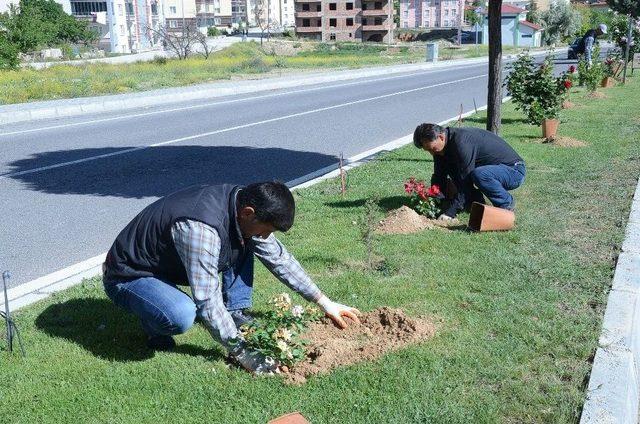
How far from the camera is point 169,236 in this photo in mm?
3432

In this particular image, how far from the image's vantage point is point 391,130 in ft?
43.7

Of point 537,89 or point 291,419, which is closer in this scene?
point 291,419

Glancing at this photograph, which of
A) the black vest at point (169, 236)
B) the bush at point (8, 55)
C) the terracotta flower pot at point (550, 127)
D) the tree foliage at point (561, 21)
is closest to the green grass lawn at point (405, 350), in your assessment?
the black vest at point (169, 236)

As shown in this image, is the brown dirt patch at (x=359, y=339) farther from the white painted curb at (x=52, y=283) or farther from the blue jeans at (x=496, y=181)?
the blue jeans at (x=496, y=181)

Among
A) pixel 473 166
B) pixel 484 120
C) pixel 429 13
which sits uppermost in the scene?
pixel 429 13

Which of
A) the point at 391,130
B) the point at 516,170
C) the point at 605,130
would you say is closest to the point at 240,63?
the point at 391,130

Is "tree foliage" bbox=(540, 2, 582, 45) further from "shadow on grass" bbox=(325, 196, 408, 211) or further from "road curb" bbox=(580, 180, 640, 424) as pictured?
"road curb" bbox=(580, 180, 640, 424)

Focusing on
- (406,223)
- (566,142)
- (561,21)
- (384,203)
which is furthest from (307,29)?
(406,223)

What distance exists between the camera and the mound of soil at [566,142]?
10453 mm

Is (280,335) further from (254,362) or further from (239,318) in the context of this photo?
(239,318)

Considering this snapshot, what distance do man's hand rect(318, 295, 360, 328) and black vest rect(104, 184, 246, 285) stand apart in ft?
1.83

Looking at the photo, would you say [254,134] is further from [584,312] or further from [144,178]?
[584,312]

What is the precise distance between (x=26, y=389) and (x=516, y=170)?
15.6 ft

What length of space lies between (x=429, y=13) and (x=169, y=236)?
12975 cm
